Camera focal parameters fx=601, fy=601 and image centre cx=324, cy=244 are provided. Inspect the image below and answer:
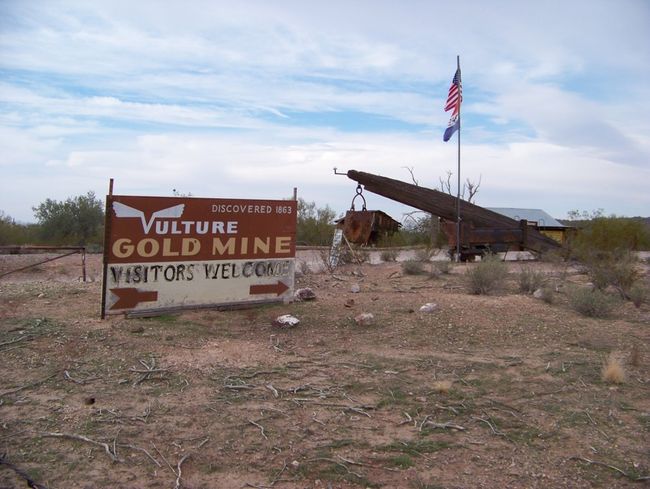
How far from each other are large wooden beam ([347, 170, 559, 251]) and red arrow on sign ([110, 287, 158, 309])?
25.4 ft

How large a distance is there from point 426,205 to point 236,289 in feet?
29.2

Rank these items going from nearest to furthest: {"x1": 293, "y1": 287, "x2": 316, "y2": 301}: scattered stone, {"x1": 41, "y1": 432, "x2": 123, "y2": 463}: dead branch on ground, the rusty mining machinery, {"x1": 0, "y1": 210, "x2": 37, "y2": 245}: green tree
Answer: {"x1": 41, "y1": 432, "x2": 123, "y2": 463}: dead branch on ground → {"x1": 293, "y1": 287, "x2": 316, "y2": 301}: scattered stone → the rusty mining machinery → {"x1": 0, "y1": 210, "x2": 37, "y2": 245}: green tree

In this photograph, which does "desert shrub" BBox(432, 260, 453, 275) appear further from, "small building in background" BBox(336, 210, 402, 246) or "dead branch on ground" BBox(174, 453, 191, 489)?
"dead branch on ground" BBox(174, 453, 191, 489)

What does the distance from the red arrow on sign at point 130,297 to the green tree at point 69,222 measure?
21551 mm

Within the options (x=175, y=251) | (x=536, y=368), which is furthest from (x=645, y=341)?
(x=175, y=251)

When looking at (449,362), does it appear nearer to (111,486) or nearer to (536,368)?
(536,368)

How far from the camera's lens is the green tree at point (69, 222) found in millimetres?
28750

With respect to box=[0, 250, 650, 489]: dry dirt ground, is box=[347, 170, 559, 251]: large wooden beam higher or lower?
higher

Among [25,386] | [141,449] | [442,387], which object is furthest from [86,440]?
[442,387]

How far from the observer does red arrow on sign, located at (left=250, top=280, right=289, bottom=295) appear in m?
9.34

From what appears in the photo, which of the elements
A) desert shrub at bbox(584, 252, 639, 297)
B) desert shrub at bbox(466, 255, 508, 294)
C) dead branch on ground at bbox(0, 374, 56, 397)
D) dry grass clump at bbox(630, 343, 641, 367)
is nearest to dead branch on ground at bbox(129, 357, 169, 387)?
dead branch on ground at bbox(0, 374, 56, 397)

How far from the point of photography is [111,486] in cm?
395

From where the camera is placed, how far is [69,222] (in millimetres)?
29141

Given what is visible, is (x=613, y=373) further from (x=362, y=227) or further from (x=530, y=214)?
(x=530, y=214)
